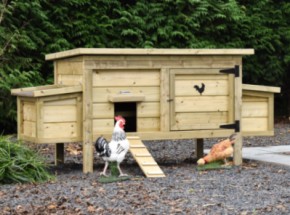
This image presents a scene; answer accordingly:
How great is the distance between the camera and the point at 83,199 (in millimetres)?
6547

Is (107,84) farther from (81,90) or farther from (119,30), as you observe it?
(119,30)

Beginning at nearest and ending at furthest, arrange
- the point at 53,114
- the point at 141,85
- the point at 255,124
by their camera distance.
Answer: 1. the point at 53,114
2. the point at 141,85
3. the point at 255,124

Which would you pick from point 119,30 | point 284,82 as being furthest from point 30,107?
point 284,82

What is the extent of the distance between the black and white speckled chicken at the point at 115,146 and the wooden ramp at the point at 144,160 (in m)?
0.31

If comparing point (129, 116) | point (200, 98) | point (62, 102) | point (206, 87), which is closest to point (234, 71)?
point (206, 87)

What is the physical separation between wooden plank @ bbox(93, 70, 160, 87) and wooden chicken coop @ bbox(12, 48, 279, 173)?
0.5 inches

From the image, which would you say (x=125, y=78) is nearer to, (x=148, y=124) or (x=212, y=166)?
(x=148, y=124)

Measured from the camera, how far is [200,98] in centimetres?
898

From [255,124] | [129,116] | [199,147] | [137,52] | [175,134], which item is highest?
[137,52]

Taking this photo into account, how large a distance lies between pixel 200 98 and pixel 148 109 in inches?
27.6

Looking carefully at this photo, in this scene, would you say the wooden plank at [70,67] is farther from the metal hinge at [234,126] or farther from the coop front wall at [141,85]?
the metal hinge at [234,126]

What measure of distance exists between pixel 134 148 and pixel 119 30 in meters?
6.25

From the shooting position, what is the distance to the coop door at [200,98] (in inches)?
349

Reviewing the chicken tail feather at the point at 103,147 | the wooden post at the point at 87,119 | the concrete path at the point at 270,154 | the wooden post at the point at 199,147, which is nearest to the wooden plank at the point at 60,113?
the wooden post at the point at 87,119
